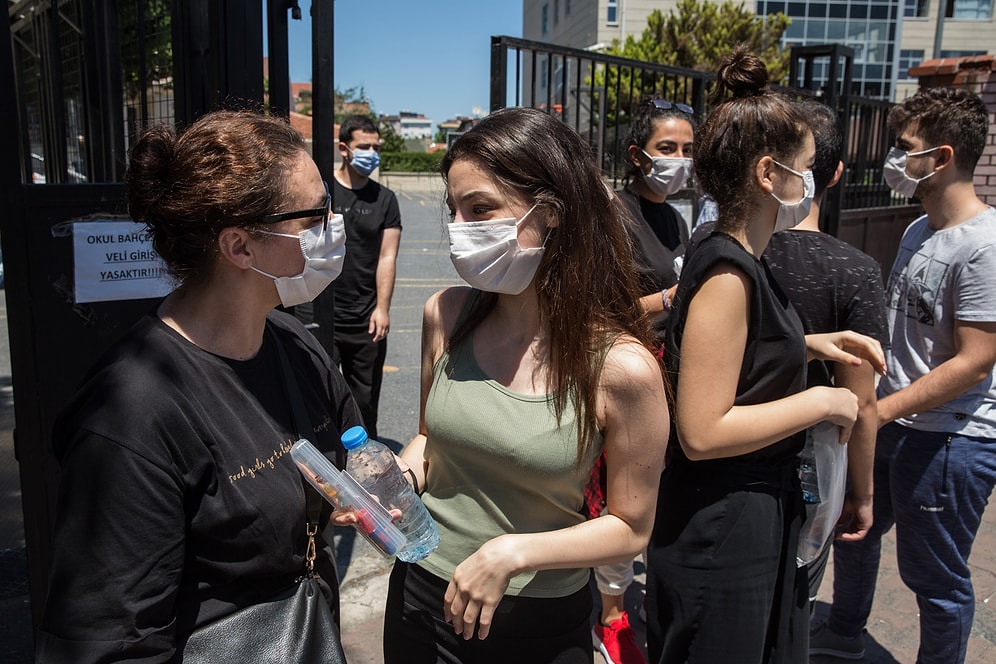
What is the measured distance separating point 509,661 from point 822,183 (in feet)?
5.67

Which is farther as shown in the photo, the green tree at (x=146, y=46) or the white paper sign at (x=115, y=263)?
the green tree at (x=146, y=46)

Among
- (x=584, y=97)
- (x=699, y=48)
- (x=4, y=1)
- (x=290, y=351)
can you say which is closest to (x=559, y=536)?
(x=290, y=351)

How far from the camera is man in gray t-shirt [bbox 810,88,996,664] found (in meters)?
2.65

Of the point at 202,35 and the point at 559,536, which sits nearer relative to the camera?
the point at 559,536

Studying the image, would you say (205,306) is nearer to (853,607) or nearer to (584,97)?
(853,607)

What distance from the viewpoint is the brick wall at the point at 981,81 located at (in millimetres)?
7551

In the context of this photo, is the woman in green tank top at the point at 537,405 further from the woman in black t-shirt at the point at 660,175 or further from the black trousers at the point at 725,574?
the woman in black t-shirt at the point at 660,175

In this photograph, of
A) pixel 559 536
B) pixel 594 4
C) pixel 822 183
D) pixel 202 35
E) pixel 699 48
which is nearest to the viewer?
pixel 559 536

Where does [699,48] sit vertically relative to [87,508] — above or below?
above

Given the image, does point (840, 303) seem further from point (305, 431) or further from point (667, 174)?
point (667, 174)

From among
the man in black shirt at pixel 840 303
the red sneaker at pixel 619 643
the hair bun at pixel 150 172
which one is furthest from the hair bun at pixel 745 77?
the red sneaker at pixel 619 643

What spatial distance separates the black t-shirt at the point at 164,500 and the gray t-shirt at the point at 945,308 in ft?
7.55

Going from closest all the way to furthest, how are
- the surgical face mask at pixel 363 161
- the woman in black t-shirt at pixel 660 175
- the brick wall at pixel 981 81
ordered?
the woman in black t-shirt at pixel 660 175 < the surgical face mask at pixel 363 161 < the brick wall at pixel 981 81

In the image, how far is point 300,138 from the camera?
1.77 metres
